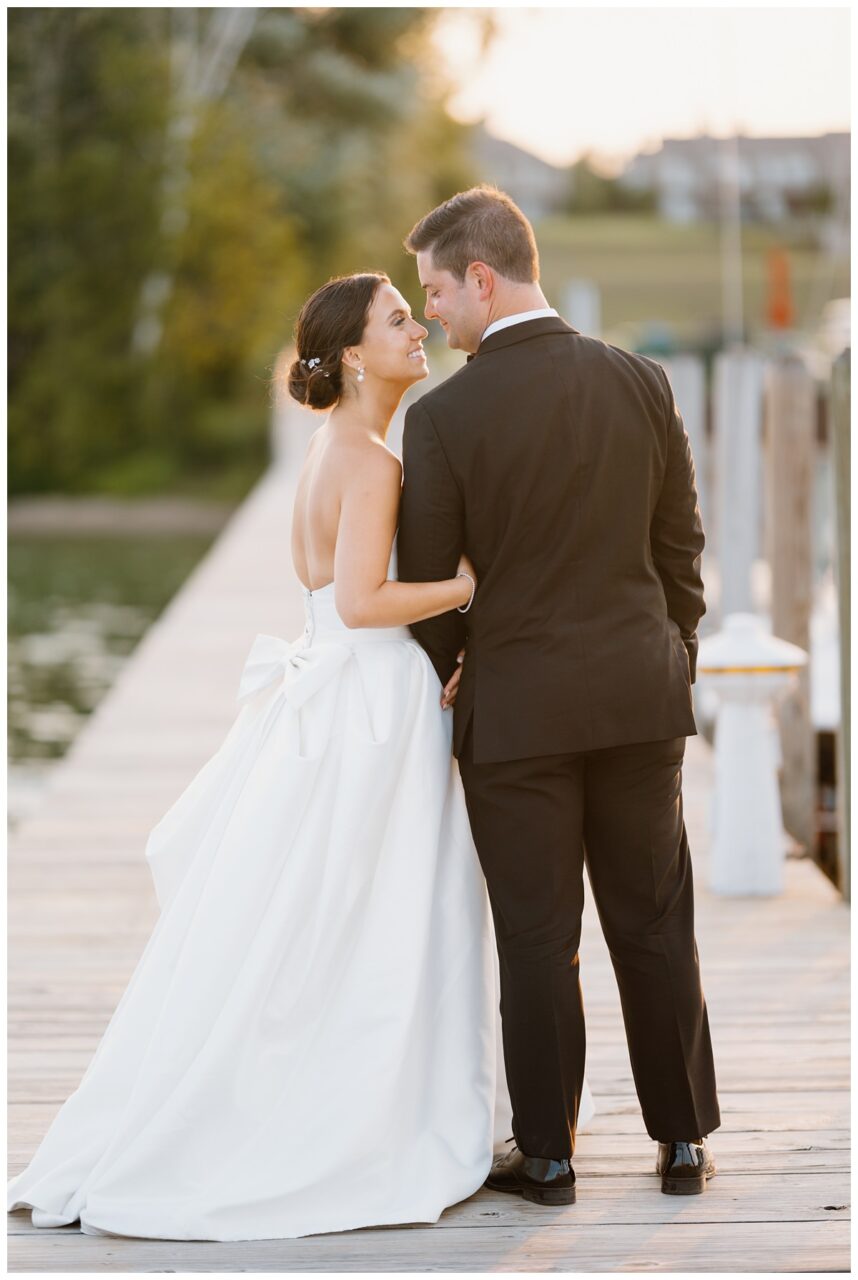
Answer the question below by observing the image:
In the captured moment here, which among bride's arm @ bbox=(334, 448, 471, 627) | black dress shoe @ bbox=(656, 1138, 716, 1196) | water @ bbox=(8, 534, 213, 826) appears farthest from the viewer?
water @ bbox=(8, 534, 213, 826)

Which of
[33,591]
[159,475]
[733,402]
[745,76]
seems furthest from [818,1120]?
[745,76]

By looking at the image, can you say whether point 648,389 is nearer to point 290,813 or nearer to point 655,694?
point 655,694

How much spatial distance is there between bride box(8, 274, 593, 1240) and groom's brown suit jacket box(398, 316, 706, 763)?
11 cm

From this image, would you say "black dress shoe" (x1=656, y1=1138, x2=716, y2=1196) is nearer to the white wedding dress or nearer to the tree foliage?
the white wedding dress

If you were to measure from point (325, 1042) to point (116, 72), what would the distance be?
26.6 meters

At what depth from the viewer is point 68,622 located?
577 inches

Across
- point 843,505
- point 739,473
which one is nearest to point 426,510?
point 843,505

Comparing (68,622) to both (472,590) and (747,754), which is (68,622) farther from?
(472,590)

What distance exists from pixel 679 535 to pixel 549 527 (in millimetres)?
331

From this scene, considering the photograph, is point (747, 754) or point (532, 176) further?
point (532, 176)

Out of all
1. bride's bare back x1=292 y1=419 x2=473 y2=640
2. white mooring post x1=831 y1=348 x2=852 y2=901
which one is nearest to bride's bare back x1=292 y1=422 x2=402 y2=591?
bride's bare back x1=292 y1=419 x2=473 y2=640

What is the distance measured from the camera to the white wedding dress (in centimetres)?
310

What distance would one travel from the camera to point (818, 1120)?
3.60 meters

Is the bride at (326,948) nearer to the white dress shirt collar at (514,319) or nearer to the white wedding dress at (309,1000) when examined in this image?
the white wedding dress at (309,1000)
